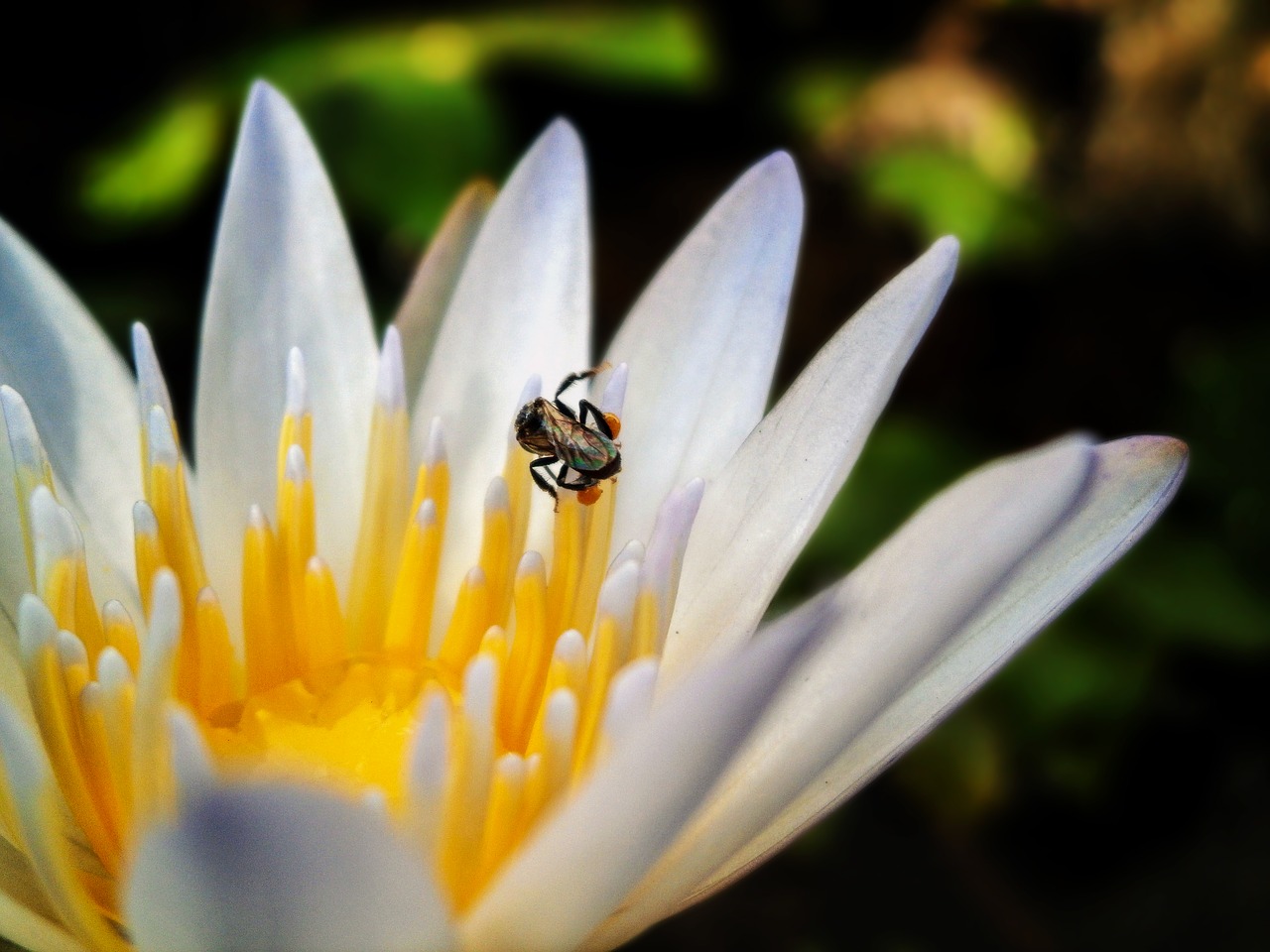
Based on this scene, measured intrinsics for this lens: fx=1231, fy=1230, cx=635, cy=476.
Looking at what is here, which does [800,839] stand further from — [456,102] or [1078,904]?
[456,102]

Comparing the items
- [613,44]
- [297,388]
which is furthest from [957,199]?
[297,388]

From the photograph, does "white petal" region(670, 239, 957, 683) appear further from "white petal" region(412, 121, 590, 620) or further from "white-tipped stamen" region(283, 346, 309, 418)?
"white-tipped stamen" region(283, 346, 309, 418)

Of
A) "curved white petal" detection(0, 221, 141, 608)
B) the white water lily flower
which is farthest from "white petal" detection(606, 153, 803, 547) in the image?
"curved white petal" detection(0, 221, 141, 608)

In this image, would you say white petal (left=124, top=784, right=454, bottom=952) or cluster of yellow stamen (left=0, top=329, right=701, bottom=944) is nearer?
white petal (left=124, top=784, right=454, bottom=952)

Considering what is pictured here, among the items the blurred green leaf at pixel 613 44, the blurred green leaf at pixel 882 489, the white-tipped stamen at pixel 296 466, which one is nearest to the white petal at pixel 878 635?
the white-tipped stamen at pixel 296 466

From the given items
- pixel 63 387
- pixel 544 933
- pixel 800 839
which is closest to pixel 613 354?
pixel 63 387
